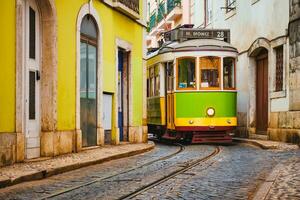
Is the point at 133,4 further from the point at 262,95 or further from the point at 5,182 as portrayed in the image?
the point at 5,182

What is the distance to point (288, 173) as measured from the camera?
10227 mm

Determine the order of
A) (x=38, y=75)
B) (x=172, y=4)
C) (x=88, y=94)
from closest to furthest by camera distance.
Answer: (x=38, y=75), (x=88, y=94), (x=172, y=4)

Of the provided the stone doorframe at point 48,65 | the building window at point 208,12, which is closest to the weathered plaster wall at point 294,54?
the stone doorframe at point 48,65

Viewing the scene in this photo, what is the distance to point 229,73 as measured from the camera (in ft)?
64.4

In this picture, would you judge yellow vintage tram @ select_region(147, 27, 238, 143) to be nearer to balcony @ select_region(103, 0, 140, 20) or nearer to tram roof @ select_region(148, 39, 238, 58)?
tram roof @ select_region(148, 39, 238, 58)

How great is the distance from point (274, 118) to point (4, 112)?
11.3 m

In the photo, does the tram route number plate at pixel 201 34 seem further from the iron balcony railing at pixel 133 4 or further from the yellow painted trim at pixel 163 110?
the yellow painted trim at pixel 163 110

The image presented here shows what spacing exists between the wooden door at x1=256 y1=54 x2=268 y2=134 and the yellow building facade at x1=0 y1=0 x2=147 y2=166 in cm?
497

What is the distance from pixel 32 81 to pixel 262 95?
38.1 ft

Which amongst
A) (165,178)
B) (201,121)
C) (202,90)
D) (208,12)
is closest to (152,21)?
(208,12)

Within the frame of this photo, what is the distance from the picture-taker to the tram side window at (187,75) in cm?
1934

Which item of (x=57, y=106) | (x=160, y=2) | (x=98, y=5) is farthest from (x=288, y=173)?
(x=160, y=2)

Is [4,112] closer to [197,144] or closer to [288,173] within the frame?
[288,173]

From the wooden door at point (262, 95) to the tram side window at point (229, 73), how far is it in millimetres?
2636
